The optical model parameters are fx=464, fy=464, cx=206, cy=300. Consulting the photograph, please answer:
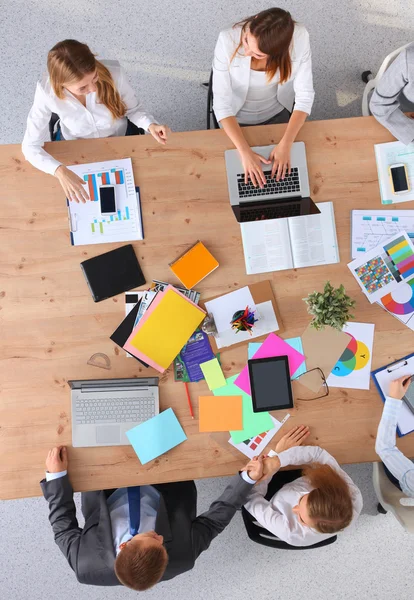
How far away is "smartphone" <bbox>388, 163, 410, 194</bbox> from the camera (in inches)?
71.6

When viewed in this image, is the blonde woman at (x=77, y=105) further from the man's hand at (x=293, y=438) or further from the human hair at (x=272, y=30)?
the man's hand at (x=293, y=438)

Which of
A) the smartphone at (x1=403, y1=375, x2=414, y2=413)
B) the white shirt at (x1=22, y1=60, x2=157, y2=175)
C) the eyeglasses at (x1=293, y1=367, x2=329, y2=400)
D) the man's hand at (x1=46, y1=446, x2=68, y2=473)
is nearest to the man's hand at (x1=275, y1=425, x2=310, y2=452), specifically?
the eyeglasses at (x1=293, y1=367, x2=329, y2=400)

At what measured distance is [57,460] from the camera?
1.70 meters

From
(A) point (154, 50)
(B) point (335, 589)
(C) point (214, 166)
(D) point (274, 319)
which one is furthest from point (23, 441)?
(A) point (154, 50)

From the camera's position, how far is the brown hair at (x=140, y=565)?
1553 mm

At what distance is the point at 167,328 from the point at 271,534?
3.15 ft

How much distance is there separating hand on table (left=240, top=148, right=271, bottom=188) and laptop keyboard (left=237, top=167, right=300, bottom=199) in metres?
0.02

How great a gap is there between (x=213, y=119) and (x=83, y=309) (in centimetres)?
111

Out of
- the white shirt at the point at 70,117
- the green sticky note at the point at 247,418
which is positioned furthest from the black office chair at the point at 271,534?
the white shirt at the point at 70,117

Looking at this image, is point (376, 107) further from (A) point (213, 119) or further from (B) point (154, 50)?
(B) point (154, 50)

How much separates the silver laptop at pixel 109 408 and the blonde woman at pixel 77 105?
725 mm

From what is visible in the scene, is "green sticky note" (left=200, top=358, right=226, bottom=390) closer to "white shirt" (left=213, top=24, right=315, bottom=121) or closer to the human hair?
"white shirt" (left=213, top=24, right=315, bottom=121)

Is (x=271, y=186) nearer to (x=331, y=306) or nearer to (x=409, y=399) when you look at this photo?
(x=331, y=306)

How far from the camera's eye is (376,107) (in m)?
1.80
